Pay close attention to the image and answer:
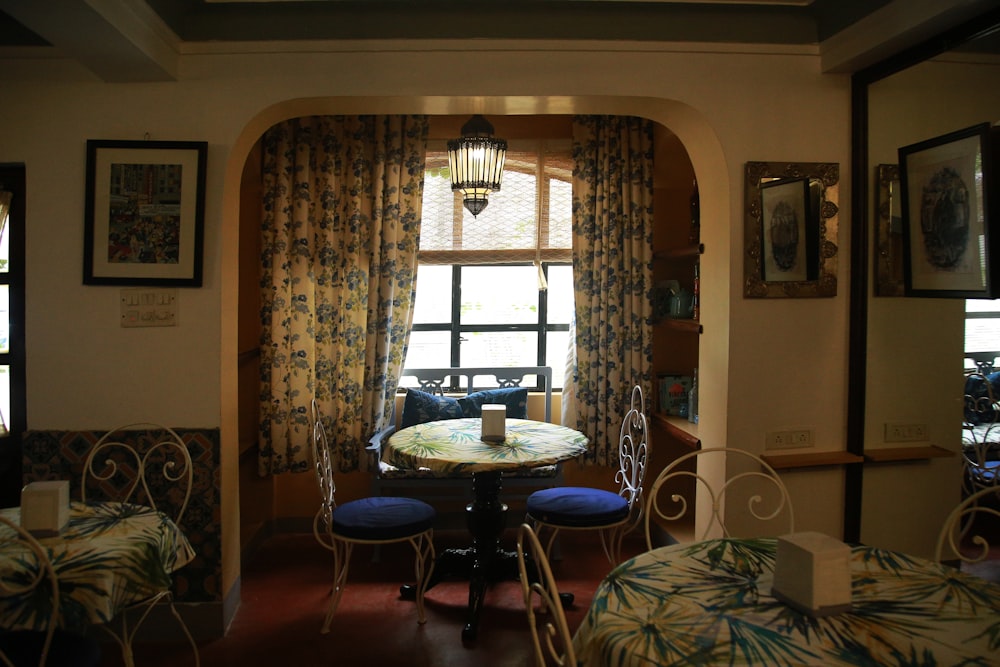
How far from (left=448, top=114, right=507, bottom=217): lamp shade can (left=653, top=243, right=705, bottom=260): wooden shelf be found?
1.04 m

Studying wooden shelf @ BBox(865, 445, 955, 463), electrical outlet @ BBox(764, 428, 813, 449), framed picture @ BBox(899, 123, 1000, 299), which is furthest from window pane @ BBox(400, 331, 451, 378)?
framed picture @ BBox(899, 123, 1000, 299)

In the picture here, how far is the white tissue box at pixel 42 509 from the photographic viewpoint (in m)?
1.86

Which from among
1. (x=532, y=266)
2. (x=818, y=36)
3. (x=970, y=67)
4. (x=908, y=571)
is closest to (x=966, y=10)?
(x=970, y=67)

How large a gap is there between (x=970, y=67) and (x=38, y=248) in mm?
3593

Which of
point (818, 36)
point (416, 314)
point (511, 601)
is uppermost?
point (818, 36)

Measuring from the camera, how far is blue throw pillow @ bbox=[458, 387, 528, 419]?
3.96m

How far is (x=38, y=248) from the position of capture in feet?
9.05

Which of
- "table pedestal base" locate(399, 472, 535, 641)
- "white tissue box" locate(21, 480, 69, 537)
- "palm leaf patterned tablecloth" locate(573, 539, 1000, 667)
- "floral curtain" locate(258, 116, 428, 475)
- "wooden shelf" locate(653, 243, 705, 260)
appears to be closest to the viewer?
"palm leaf patterned tablecloth" locate(573, 539, 1000, 667)

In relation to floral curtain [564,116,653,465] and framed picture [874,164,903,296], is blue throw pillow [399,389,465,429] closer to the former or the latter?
floral curtain [564,116,653,465]

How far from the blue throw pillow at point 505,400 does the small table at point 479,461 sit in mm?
407

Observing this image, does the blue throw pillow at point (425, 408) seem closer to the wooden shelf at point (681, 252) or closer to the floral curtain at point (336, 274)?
the floral curtain at point (336, 274)

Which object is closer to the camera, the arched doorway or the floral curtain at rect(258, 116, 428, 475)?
the arched doorway

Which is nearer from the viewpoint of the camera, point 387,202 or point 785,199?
point 785,199

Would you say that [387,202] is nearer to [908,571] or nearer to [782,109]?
[782,109]
